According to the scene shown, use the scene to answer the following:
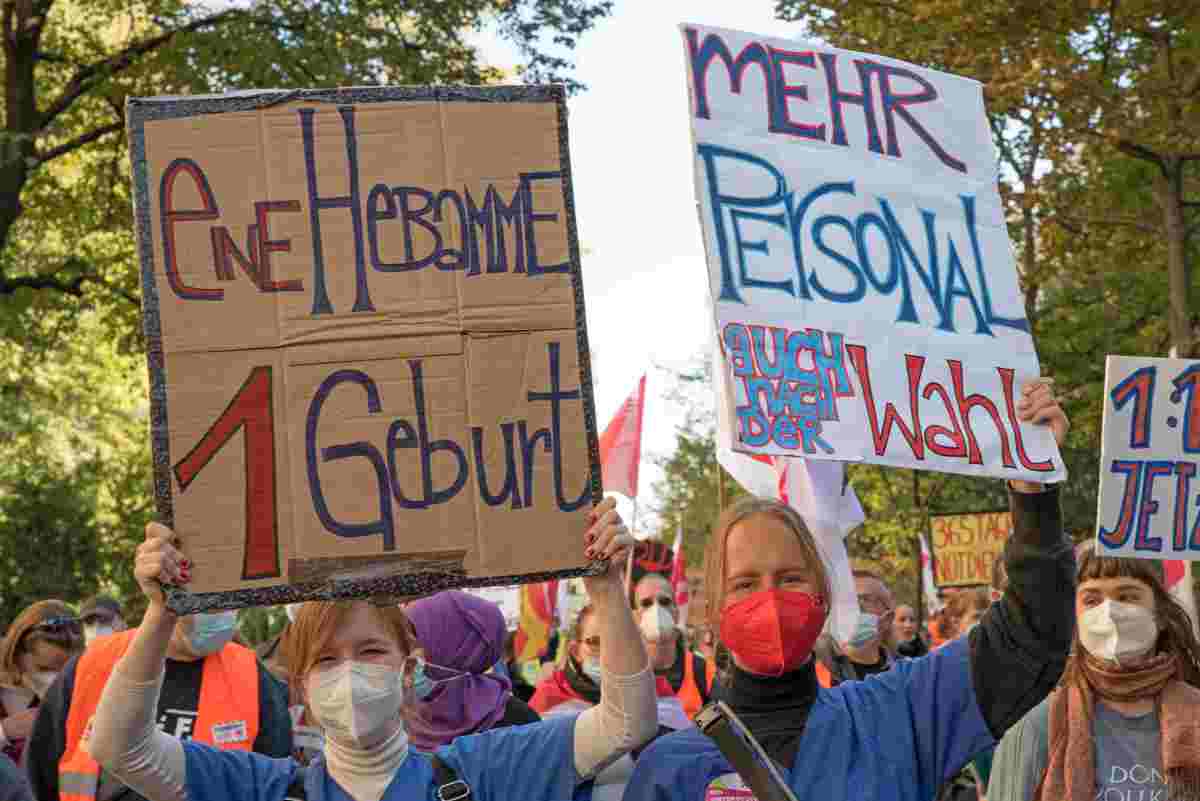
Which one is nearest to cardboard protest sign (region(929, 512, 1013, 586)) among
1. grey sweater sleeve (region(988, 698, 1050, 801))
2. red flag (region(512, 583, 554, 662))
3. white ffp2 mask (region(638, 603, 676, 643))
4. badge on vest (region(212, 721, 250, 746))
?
red flag (region(512, 583, 554, 662))

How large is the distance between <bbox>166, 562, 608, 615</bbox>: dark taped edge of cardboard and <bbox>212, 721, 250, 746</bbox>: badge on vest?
2690 millimetres

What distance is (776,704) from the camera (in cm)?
391

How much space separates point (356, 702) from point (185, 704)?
283 centimetres

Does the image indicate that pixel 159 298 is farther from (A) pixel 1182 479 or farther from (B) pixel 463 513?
(A) pixel 1182 479

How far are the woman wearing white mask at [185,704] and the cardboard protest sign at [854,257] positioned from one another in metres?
2.53

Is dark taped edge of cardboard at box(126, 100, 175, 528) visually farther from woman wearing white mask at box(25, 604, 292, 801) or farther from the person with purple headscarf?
woman wearing white mask at box(25, 604, 292, 801)

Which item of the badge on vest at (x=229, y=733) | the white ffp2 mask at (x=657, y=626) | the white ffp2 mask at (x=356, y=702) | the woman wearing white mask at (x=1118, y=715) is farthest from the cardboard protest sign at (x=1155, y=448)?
the white ffp2 mask at (x=356, y=702)

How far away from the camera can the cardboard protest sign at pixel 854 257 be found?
4.61 meters

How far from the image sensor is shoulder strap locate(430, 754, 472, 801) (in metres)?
3.89

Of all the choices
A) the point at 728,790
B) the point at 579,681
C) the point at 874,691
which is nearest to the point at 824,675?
the point at 579,681

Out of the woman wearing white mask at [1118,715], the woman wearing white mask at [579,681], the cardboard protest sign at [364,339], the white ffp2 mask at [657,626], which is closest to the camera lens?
the cardboard protest sign at [364,339]

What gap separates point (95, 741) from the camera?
370cm

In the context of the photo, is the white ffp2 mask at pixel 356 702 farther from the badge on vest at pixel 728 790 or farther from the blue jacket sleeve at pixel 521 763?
the badge on vest at pixel 728 790

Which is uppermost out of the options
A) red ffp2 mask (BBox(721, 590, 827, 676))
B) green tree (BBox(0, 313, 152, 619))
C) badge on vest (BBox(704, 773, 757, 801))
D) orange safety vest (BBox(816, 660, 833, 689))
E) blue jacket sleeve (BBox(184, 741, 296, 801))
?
green tree (BBox(0, 313, 152, 619))
